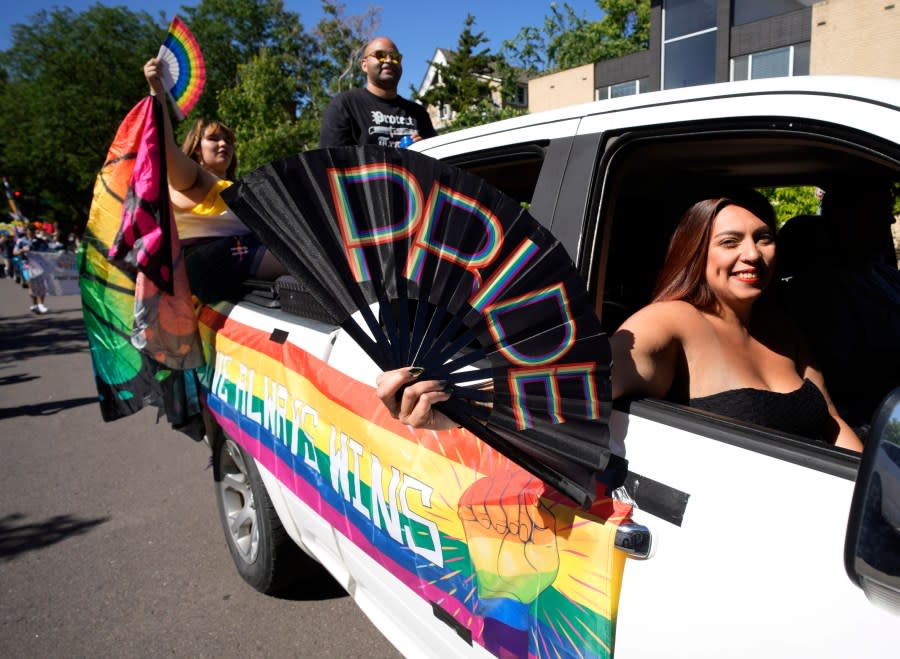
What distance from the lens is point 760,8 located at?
64.1ft

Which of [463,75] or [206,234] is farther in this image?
[463,75]

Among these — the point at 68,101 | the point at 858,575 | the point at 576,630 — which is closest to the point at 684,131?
the point at 858,575

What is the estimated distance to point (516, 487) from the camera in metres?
1.43

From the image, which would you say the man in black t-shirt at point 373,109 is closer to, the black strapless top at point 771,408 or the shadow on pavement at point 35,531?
the shadow on pavement at point 35,531

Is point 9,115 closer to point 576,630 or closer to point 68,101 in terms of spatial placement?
point 68,101

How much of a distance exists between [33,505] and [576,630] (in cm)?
399

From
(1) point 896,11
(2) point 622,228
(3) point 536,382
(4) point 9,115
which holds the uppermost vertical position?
(4) point 9,115

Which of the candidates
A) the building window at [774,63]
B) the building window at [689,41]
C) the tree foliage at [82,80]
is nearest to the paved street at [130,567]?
the building window at [774,63]

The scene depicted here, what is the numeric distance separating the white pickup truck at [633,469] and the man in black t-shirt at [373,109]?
1.92m

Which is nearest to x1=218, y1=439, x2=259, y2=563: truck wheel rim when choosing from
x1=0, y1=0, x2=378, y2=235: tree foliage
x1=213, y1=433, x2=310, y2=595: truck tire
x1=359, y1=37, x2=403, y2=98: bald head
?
x1=213, y1=433, x2=310, y2=595: truck tire

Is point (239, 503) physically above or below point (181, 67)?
below

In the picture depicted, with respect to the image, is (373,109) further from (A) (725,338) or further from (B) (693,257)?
(A) (725,338)

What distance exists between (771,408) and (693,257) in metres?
0.45

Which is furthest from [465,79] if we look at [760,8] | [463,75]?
[760,8]
